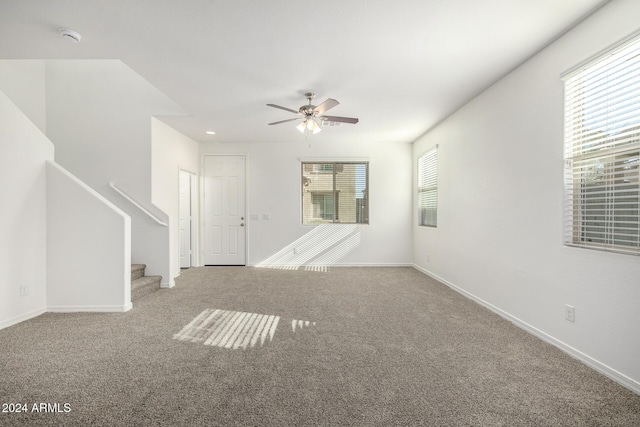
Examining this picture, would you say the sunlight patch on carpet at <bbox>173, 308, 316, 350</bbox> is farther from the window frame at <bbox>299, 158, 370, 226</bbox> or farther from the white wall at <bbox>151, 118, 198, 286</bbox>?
the window frame at <bbox>299, 158, 370, 226</bbox>

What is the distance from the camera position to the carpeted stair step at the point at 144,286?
378 centimetres

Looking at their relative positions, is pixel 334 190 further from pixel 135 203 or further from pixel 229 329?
pixel 229 329

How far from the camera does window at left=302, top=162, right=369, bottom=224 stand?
6.18 m

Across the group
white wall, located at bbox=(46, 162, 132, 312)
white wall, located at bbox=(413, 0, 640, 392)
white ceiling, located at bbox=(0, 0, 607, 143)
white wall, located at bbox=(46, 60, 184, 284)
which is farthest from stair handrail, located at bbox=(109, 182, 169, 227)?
white wall, located at bbox=(413, 0, 640, 392)

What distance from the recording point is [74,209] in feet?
Result: 10.9

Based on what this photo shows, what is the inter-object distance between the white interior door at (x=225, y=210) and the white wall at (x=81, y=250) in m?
2.75

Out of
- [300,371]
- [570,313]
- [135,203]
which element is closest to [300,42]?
[300,371]

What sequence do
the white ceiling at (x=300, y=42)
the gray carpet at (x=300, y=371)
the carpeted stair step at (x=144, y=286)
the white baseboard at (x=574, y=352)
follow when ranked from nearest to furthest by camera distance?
the gray carpet at (x=300, y=371), the white baseboard at (x=574, y=352), the white ceiling at (x=300, y=42), the carpeted stair step at (x=144, y=286)

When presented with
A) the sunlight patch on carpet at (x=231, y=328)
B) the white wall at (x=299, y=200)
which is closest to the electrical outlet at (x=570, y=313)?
the sunlight patch on carpet at (x=231, y=328)

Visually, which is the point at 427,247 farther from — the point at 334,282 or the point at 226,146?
the point at 226,146

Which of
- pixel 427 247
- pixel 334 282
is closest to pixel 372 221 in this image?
pixel 427 247

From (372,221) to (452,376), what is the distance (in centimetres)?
423

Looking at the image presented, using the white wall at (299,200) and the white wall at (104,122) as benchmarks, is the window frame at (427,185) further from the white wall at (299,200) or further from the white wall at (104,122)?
the white wall at (104,122)

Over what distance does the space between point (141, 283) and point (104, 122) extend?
8.23ft
